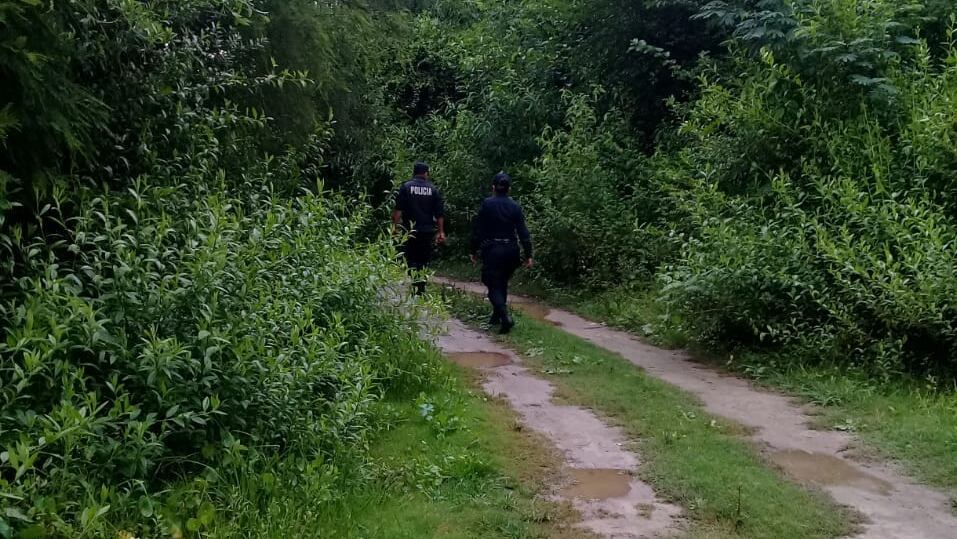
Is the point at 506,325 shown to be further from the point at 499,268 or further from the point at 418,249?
the point at 418,249

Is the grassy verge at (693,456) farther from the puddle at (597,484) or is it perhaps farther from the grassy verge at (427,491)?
the grassy verge at (427,491)

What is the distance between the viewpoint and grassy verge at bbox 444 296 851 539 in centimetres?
459

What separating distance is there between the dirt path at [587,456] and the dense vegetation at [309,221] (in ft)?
3.38

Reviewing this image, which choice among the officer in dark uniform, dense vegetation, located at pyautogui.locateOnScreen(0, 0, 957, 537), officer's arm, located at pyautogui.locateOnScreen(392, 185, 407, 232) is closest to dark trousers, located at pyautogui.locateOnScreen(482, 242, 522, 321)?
the officer in dark uniform

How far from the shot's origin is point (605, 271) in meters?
12.8

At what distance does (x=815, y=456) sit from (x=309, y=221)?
4.31 m

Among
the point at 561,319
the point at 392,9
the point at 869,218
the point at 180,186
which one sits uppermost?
the point at 392,9

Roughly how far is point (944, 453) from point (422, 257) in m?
6.69

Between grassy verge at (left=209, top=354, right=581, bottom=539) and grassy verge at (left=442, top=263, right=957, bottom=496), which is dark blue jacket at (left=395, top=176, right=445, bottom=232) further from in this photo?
grassy verge at (left=209, top=354, right=581, bottom=539)

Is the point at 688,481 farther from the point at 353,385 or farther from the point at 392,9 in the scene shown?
the point at 392,9

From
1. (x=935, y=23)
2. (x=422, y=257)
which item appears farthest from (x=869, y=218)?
(x=422, y=257)

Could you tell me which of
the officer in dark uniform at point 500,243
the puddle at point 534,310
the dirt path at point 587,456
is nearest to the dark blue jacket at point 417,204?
the officer in dark uniform at point 500,243

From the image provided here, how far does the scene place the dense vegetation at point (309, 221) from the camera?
4.30 metres

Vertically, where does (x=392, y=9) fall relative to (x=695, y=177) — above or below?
above
